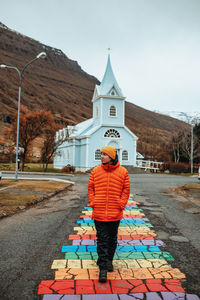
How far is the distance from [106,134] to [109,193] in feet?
101

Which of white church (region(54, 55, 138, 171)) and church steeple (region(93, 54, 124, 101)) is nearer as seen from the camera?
white church (region(54, 55, 138, 171))

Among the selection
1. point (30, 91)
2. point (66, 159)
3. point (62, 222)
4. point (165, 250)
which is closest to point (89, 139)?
point (66, 159)

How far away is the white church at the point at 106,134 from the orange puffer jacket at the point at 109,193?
2915cm

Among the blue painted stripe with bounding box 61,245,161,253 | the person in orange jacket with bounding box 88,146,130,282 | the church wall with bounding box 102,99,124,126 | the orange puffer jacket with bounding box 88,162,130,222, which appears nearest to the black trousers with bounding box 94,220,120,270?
the person in orange jacket with bounding box 88,146,130,282

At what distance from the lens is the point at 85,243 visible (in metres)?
5.17

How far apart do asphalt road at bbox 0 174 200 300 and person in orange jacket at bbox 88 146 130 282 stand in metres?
0.92

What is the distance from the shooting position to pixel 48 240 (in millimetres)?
5332

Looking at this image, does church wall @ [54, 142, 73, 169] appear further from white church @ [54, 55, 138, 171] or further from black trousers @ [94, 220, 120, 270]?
black trousers @ [94, 220, 120, 270]

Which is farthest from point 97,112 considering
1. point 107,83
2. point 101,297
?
point 101,297

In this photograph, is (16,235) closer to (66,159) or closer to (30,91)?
(66,159)

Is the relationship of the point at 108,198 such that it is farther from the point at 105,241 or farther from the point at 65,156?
the point at 65,156

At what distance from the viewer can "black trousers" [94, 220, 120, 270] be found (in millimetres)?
3747

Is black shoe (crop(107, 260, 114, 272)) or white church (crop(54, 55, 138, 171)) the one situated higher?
white church (crop(54, 55, 138, 171))

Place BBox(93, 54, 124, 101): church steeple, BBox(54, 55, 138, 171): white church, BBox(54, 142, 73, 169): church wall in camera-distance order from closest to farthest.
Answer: BBox(54, 55, 138, 171): white church
BBox(93, 54, 124, 101): church steeple
BBox(54, 142, 73, 169): church wall
